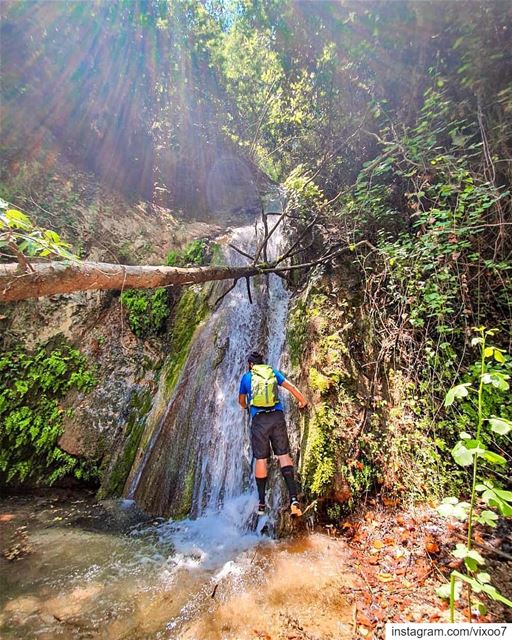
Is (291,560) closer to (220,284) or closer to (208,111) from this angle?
(220,284)

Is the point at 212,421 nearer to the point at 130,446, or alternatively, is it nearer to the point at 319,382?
the point at 130,446

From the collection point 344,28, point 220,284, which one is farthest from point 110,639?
point 344,28

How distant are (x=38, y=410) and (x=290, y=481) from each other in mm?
5121

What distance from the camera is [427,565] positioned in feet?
8.84

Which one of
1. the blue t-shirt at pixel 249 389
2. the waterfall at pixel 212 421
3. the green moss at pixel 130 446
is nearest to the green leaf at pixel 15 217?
the blue t-shirt at pixel 249 389

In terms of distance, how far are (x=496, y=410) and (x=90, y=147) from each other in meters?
11.5

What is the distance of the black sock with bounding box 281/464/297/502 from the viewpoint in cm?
355

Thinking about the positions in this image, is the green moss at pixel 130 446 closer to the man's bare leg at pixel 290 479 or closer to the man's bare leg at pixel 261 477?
the man's bare leg at pixel 261 477

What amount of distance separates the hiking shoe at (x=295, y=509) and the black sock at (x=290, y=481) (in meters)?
0.05

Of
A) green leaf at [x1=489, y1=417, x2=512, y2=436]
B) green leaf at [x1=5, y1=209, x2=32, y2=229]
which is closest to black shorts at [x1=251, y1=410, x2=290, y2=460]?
green leaf at [x1=489, y1=417, x2=512, y2=436]

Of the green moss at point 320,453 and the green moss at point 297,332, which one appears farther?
the green moss at point 297,332

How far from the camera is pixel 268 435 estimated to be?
3.92m

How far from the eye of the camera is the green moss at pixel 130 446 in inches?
209

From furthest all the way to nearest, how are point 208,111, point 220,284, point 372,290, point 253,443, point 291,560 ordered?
point 208,111, point 220,284, point 372,290, point 253,443, point 291,560
